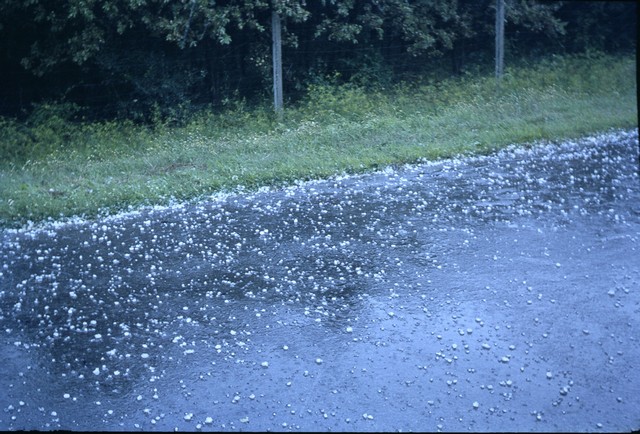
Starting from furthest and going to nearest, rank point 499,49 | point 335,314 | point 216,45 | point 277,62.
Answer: point 499,49
point 216,45
point 277,62
point 335,314

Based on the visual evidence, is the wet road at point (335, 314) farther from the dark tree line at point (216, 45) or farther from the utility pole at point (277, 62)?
the dark tree line at point (216, 45)

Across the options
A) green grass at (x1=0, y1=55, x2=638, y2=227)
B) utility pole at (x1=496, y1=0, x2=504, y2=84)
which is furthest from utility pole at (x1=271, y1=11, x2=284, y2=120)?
utility pole at (x1=496, y1=0, x2=504, y2=84)

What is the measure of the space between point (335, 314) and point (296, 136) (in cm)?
667

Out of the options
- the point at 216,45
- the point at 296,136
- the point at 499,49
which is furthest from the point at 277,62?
the point at 499,49

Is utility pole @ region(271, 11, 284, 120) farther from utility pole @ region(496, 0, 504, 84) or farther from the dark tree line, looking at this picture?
utility pole @ region(496, 0, 504, 84)

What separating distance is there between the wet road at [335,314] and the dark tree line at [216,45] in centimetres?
559

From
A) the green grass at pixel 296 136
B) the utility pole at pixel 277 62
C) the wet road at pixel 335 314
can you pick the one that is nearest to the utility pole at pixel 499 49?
the green grass at pixel 296 136

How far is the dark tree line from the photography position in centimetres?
1292

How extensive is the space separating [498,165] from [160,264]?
5.46 metres

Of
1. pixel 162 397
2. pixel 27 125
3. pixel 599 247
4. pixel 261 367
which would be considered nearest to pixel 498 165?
pixel 599 247

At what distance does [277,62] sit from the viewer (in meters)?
13.2

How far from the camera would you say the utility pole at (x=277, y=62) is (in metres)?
13.1

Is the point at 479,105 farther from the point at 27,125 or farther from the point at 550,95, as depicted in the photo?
the point at 27,125

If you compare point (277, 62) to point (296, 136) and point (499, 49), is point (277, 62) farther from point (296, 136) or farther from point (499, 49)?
point (499, 49)
